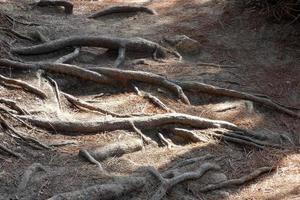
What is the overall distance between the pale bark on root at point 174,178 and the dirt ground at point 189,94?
0.08 metres

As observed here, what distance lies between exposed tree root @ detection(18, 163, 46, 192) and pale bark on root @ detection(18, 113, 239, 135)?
1.07 m

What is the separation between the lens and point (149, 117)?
6863 millimetres

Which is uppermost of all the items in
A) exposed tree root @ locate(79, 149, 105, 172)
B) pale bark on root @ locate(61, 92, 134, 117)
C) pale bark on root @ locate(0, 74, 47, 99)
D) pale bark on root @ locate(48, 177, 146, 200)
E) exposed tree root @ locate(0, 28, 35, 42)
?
pale bark on root @ locate(48, 177, 146, 200)

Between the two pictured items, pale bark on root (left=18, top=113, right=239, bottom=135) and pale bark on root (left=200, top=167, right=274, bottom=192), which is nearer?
pale bark on root (left=200, top=167, right=274, bottom=192)

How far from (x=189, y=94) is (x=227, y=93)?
1.81 feet

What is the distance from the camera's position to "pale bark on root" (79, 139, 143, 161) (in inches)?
234

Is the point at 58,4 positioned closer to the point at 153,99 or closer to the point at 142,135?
the point at 153,99

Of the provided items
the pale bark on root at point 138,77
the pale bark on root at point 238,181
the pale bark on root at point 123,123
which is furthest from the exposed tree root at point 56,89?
the pale bark on root at point 238,181

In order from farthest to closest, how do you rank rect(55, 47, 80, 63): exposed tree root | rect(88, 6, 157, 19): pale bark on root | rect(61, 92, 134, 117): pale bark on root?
rect(88, 6, 157, 19): pale bark on root
rect(55, 47, 80, 63): exposed tree root
rect(61, 92, 134, 117): pale bark on root

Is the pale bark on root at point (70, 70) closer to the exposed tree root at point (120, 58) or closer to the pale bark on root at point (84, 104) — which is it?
the pale bark on root at point (84, 104)

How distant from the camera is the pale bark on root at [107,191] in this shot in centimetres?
482

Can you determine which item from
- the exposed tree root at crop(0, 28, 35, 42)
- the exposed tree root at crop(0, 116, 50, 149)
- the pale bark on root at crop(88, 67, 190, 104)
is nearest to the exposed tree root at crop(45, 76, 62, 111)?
the pale bark on root at crop(88, 67, 190, 104)

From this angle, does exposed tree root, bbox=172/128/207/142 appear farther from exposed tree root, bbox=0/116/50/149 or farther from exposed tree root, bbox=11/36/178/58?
exposed tree root, bbox=11/36/178/58

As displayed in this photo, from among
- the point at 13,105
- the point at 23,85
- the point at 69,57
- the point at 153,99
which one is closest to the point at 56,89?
the point at 23,85
